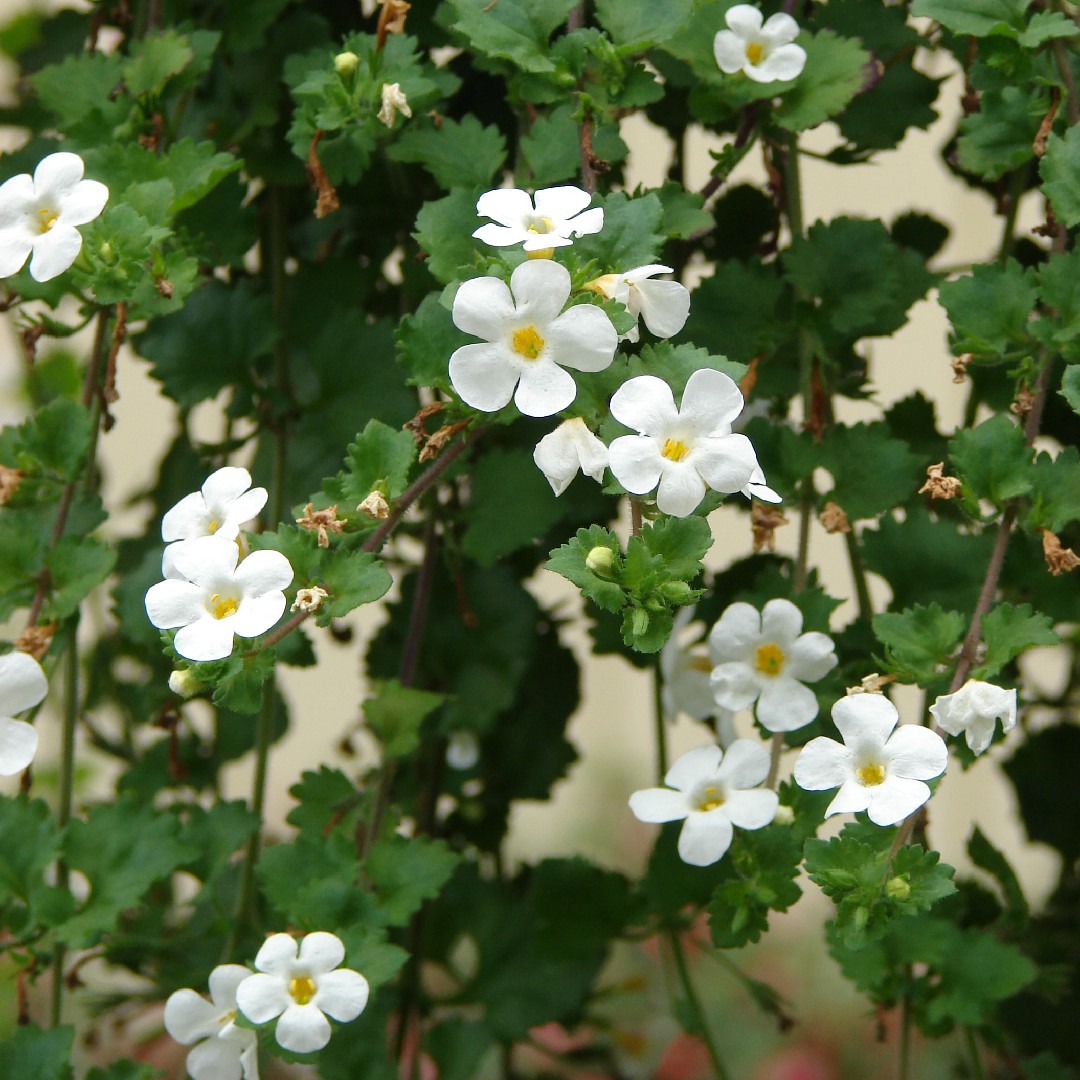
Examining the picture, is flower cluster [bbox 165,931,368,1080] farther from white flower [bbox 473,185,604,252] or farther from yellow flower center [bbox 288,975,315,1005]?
white flower [bbox 473,185,604,252]

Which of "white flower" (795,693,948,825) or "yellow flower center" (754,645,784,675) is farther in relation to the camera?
"yellow flower center" (754,645,784,675)

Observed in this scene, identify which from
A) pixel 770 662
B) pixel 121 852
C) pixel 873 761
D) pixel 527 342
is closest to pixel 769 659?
pixel 770 662

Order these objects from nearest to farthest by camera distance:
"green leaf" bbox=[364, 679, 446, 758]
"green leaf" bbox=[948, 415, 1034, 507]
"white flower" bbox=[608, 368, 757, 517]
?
"white flower" bbox=[608, 368, 757, 517], "green leaf" bbox=[948, 415, 1034, 507], "green leaf" bbox=[364, 679, 446, 758]

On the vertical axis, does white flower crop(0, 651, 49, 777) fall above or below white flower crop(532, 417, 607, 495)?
below

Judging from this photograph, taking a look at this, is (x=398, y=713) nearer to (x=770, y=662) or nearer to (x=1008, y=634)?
(x=770, y=662)

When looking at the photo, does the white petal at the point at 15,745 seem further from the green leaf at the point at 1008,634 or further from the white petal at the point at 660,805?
the green leaf at the point at 1008,634

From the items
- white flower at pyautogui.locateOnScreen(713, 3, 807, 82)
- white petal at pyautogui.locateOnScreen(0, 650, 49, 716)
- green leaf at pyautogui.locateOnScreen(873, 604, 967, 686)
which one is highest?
white flower at pyautogui.locateOnScreen(713, 3, 807, 82)

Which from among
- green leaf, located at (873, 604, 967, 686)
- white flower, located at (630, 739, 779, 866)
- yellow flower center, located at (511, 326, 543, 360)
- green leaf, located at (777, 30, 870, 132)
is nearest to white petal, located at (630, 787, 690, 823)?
white flower, located at (630, 739, 779, 866)

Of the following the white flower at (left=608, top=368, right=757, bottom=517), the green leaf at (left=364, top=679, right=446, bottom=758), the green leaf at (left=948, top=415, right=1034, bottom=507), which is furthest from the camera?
the green leaf at (left=364, top=679, right=446, bottom=758)
